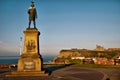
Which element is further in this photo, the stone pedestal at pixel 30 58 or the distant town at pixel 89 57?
the distant town at pixel 89 57

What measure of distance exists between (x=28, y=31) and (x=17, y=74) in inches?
177

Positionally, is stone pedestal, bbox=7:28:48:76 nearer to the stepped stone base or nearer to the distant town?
the stepped stone base

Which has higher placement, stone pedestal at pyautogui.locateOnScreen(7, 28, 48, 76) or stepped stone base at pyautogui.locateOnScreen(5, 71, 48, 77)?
stone pedestal at pyautogui.locateOnScreen(7, 28, 48, 76)

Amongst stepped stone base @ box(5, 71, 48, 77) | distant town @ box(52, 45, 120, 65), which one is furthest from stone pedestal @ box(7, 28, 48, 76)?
distant town @ box(52, 45, 120, 65)

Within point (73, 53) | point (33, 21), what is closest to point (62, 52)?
point (73, 53)

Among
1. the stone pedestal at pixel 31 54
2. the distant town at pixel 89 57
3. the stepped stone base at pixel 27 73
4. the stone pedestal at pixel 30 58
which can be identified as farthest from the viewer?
the distant town at pixel 89 57

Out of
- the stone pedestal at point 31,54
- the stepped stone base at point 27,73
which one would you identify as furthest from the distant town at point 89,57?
the stepped stone base at point 27,73

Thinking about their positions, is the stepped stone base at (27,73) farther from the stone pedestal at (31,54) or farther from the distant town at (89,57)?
the distant town at (89,57)

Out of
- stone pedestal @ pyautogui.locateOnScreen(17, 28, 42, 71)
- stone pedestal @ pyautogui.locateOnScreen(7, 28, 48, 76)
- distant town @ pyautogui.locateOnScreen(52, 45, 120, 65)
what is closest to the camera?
stone pedestal @ pyautogui.locateOnScreen(7, 28, 48, 76)

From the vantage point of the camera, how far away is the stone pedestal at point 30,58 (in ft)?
65.2

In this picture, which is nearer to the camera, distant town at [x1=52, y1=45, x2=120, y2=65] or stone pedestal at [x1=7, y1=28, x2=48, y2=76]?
stone pedestal at [x1=7, y1=28, x2=48, y2=76]

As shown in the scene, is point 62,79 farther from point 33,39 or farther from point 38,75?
point 33,39

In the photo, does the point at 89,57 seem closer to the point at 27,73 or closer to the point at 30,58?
the point at 30,58

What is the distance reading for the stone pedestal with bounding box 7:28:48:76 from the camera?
782 inches
